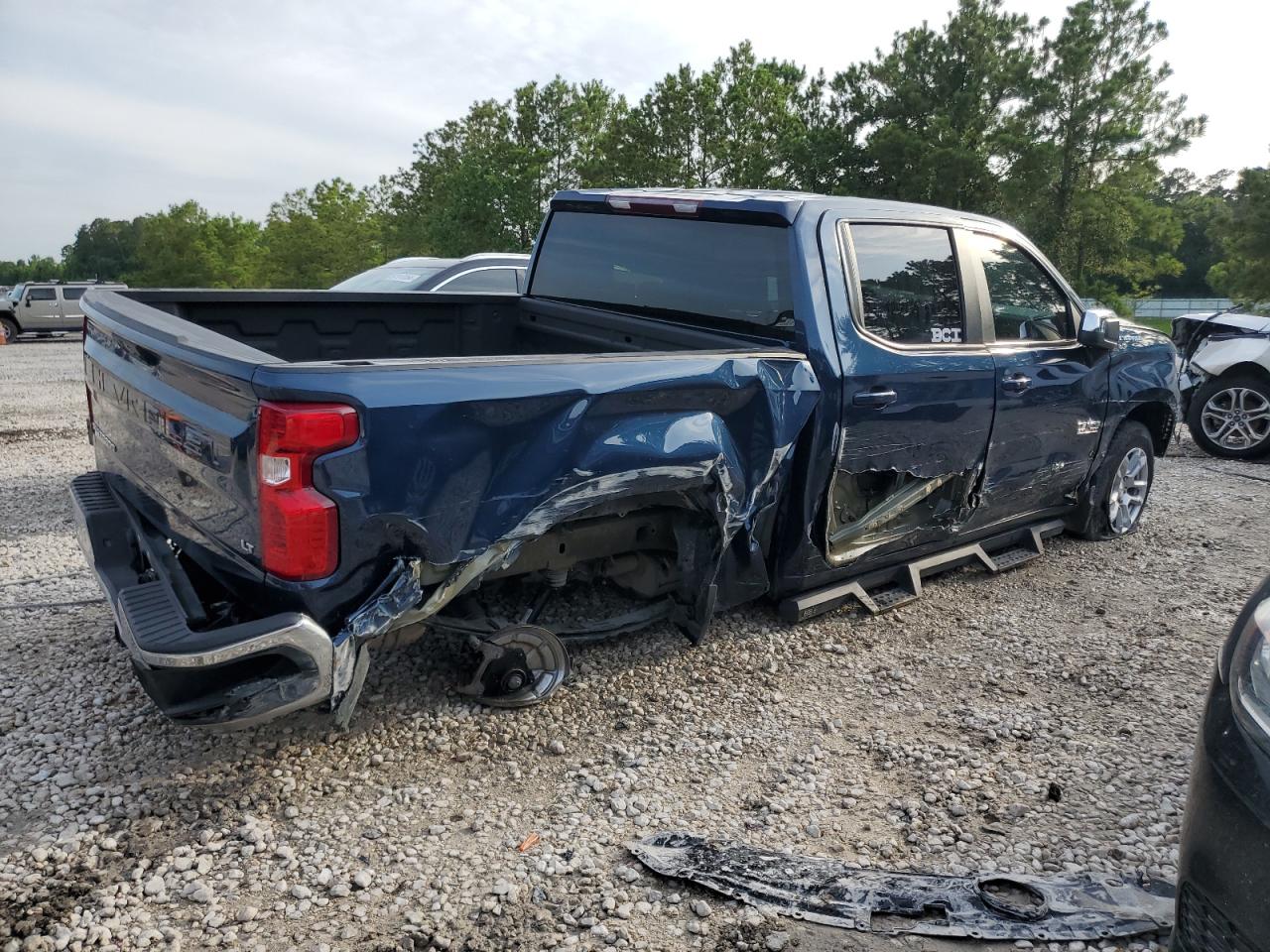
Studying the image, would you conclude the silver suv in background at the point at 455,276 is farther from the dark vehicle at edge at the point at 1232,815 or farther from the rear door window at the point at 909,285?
the dark vehicle at edge at the point at 1232,815

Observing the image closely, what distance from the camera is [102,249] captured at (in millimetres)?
103688

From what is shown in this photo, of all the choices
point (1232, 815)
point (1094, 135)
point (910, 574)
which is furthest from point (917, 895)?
point (1094, 135)

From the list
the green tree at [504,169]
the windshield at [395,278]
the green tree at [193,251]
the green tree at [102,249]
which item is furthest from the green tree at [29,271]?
the windshield at [395,278]

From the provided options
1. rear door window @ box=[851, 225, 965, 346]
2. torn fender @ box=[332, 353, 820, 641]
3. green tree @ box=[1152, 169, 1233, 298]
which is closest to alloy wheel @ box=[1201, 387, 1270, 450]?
rear door window @ box=[851, 225, 965, 346]

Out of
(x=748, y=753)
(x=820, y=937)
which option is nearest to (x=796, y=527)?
(x=748, y=753)

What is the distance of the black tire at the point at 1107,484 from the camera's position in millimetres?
5676

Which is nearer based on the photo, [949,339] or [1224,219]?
[949,339]

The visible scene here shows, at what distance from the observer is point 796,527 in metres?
3.89

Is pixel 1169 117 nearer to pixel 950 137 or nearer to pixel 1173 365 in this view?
pixel 950 137

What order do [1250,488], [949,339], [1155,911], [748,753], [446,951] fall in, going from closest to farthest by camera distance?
[446,951] < [1155,911] < [748,753] < [949,339] < [1250,488]

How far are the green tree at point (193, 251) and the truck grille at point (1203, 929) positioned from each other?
1963 inches

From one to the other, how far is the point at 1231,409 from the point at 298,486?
9464 mm

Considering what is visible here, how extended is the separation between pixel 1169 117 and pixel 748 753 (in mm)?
36518

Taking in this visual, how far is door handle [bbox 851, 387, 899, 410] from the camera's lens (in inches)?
151
